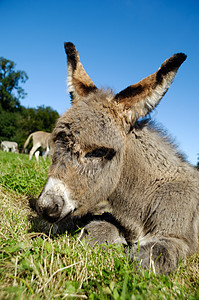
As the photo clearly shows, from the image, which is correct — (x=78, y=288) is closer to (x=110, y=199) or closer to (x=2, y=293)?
(x=2, y=293)

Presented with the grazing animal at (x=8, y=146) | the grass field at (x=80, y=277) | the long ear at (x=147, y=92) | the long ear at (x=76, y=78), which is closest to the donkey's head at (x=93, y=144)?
the long ear at (x=147, y=92)

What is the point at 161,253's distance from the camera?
A: 2.25 metres

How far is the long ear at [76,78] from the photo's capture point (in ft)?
11.9

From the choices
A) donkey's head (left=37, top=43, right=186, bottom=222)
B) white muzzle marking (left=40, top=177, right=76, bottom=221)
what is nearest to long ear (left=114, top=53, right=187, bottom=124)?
donkey's head (left=37, top=43, right=186, bottom=222)

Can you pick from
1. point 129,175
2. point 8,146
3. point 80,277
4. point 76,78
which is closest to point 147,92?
point 129,175

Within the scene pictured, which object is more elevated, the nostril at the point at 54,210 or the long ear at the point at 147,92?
the long ear at the point at 147,92

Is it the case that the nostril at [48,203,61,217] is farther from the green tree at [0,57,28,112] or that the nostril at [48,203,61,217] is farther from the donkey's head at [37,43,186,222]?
the green tree at [0,57,28,112]

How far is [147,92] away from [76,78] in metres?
1.47

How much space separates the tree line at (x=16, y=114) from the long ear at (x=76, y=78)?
5561 centimetres

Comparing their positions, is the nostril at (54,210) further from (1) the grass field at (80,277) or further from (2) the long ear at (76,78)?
(2) the long ear at (76,78)

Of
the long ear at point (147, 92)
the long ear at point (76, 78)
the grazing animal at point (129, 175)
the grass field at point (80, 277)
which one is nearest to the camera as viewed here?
the grass field at point (80, 277)

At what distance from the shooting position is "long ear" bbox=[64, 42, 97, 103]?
11.9ft

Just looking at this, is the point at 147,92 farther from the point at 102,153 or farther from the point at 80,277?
the point at 80,277

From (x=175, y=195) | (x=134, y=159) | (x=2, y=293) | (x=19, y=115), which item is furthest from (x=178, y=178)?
(x=19, y=115)
